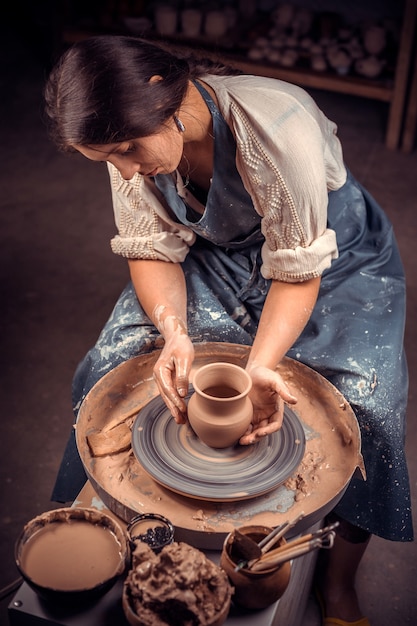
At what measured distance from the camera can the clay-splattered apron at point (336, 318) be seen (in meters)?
2.21

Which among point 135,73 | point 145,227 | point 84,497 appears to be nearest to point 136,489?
point 84,497

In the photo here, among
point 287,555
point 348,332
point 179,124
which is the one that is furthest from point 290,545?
point 179,124

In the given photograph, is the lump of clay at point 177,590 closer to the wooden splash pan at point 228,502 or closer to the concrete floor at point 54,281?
the wooden splash pan at point 228,502

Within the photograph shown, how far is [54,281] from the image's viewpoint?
400 centimetres

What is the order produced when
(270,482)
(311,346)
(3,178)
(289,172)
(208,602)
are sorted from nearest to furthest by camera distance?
1. (208,602)
2. (270,482)
3. (289,172)
4. (311,346)
5. (3,178)

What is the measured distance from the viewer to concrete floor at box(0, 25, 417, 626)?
2762mm

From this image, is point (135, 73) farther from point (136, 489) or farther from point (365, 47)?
point (365, 47)

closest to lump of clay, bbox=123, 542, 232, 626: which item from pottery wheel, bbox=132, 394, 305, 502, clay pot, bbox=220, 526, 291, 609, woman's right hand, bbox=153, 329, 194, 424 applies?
clay pot, bbox=220, 526, 291, 609

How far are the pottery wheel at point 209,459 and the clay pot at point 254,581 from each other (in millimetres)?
187

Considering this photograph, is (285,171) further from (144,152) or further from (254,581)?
(254,581)

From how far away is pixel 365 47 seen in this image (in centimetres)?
522

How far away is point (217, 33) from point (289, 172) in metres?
3.63

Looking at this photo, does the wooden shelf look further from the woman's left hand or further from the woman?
the woman's left hand

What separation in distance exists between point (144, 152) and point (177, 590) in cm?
106
